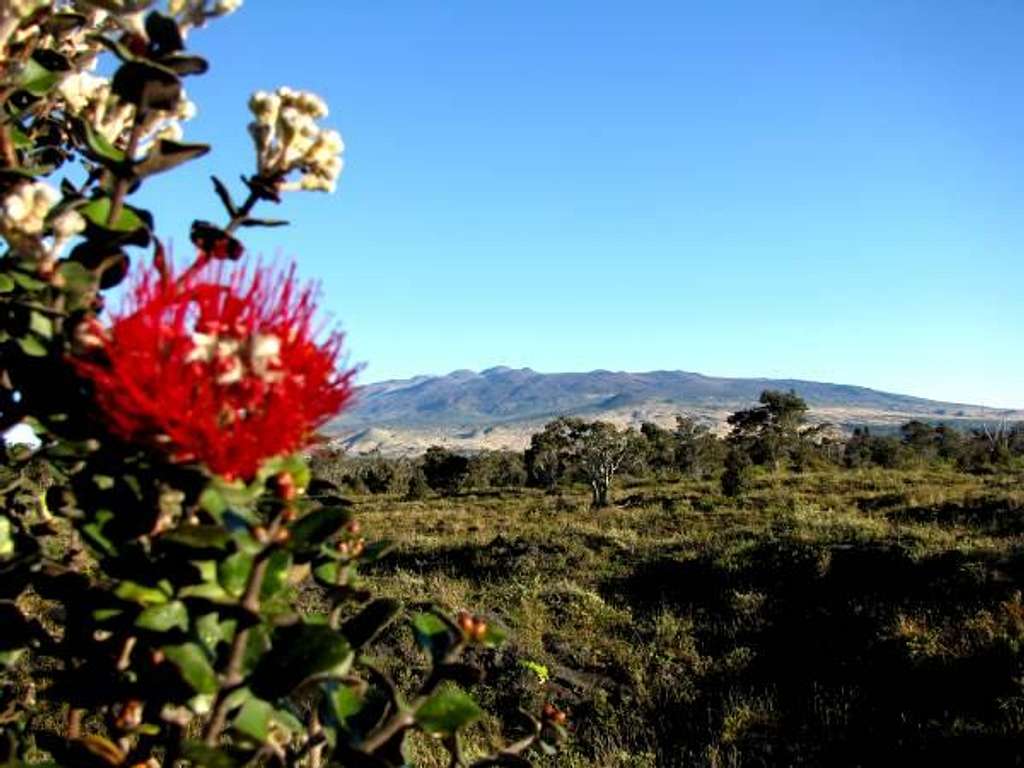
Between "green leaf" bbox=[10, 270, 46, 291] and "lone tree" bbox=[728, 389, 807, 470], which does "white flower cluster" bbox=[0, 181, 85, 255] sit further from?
"lone tree" bbox=[728, 389, 807, 470]

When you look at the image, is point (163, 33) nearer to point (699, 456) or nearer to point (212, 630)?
point (212, 630)

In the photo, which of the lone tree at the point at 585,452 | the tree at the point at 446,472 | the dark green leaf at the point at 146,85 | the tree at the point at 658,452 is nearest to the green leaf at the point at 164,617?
the dark green leaf at the point at 146,85

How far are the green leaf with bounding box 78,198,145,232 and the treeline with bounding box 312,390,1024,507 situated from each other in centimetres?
3619

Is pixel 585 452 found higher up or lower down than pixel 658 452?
higher up

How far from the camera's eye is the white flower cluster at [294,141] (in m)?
1.38

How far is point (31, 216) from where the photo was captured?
132 cm

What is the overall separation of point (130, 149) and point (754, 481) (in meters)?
32.9

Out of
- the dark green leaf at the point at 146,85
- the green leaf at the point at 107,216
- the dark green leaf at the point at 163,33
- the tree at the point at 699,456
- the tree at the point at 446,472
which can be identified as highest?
the dark green leaf at the point at 163,33

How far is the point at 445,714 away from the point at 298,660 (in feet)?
0.91

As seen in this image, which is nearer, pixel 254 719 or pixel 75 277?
pixel 254 719

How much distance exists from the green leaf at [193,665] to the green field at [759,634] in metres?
1.70

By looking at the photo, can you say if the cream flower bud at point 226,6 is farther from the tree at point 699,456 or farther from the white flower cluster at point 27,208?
the tree at point 699,456

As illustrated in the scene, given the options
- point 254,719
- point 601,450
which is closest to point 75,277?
point 254,719

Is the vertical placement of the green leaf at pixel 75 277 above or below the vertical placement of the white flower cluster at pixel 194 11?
below
